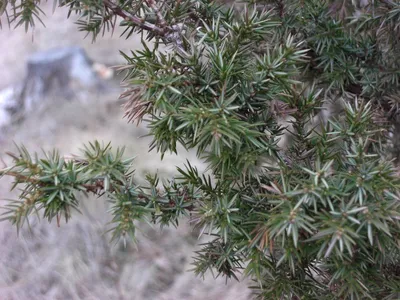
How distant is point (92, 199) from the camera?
7.62 ft

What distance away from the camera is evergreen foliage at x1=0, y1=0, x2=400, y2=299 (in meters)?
0.65

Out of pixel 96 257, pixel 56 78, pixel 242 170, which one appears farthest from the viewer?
pixel 56 78

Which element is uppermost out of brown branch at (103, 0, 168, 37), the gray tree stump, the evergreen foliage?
the gray tree stump

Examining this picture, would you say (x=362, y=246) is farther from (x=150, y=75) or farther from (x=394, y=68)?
(x=394, y=68)

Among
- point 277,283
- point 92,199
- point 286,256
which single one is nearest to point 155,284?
point 92,199

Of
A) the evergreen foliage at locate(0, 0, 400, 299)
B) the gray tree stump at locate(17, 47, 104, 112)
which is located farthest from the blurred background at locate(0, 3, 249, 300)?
the evergreen foliage at locate(0, 0, 400, 299)

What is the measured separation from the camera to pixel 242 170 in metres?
0.72

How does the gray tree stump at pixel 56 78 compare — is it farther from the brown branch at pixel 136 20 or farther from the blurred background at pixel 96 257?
the brown branch at pixel 136 20

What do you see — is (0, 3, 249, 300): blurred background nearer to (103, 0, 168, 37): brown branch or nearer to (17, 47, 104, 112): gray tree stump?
(17, 47, 104, 112): gray tree stump

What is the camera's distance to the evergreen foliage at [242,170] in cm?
65

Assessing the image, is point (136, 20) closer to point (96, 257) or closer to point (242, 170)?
point (242, 170)

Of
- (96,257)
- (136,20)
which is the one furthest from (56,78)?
(136,20)

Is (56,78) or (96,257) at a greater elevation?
(56,78)

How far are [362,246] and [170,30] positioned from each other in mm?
450
